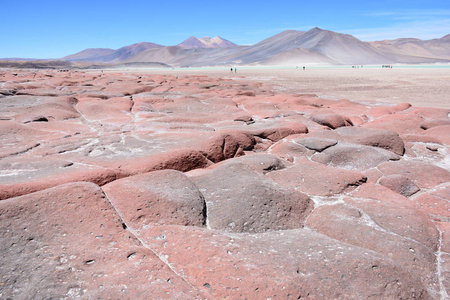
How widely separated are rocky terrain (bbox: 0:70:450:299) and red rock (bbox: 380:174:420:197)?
0.5 inches

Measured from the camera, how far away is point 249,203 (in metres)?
2.23

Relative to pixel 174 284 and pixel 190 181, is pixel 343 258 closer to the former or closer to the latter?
pixel 174 284

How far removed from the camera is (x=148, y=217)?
1996 mm

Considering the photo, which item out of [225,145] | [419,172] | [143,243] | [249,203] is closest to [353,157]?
[419,172]

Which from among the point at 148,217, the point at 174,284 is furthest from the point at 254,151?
the point at 174,284

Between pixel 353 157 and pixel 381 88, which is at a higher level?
pixel 353 157

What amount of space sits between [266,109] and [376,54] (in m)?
118

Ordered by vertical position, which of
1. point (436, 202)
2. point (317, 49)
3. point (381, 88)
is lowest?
point (381, 88)

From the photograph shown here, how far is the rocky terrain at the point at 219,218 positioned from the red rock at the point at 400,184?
0.04 ft

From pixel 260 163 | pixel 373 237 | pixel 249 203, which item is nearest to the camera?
pixel 373 237

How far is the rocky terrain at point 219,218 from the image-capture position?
4.76ft

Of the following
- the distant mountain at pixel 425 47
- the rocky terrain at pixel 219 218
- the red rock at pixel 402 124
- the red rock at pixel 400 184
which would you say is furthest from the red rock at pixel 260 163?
the distant mountain at pixel 425 47

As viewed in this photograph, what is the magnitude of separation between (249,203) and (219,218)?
25 cm

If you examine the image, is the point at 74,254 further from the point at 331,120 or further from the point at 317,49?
the point at 317,49
